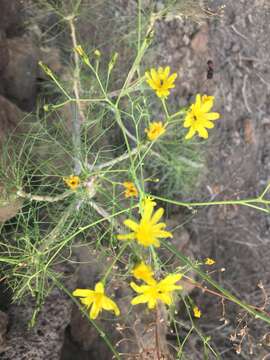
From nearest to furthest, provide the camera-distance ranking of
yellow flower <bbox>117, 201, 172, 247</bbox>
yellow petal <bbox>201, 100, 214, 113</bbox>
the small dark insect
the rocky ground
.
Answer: yellow flower <bbox>117, 201, 172, 247</bbox> < yellow petal <bbox>201, 100, 214, 113</bbox> < the small dark insect < the rocky ground

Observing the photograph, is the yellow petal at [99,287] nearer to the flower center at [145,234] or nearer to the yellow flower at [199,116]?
the flower center at [145,234]

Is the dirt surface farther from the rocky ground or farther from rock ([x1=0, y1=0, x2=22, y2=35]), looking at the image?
rock ([x1=0, y1=0, x2=22, y2=35])

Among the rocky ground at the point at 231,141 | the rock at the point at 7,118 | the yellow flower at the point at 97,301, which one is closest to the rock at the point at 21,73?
the rock at the point at 7,118

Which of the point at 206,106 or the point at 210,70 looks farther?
the point at 210,70

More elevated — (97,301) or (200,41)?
(200,41)

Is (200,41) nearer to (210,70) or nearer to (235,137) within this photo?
(210,70)

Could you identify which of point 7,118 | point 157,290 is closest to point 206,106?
point 157,290

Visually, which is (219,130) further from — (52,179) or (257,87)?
(52,179)

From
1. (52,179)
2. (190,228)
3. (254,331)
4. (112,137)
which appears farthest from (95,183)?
(254,331)

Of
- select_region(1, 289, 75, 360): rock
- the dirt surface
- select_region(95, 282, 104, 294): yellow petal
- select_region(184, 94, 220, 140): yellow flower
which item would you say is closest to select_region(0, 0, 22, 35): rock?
the dirt surface

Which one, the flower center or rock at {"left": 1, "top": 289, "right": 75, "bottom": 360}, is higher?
the flower center
